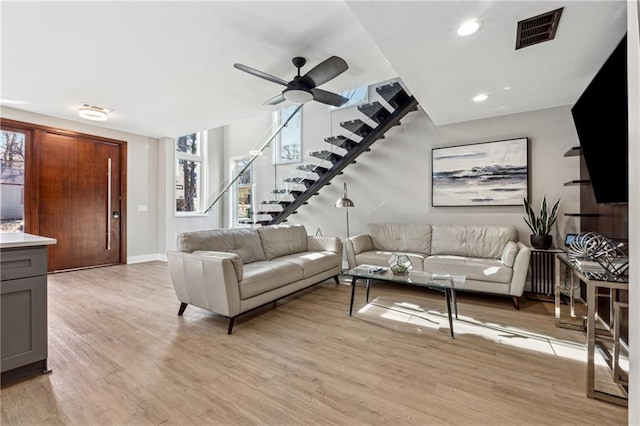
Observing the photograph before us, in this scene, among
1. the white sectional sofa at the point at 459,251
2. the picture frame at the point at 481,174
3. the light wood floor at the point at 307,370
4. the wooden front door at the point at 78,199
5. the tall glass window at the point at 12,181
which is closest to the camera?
the light wood floor at the point at 307,370

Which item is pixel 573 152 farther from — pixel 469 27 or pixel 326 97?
pixel 326 97

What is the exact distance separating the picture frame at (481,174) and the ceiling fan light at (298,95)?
8.03 feet

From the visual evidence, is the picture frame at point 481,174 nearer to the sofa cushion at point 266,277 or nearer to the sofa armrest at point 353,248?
the sofa armrest at point 353,248

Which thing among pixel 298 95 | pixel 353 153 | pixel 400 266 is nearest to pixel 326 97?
pixel 298 95

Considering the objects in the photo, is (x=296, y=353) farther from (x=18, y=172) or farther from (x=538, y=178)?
(x=18, y=172)

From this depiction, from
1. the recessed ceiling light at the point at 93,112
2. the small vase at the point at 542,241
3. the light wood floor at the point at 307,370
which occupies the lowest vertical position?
the light wood floor at the point at 307,370

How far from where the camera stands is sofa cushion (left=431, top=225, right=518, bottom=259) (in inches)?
150

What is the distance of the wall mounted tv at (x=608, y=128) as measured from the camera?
1.99 meters

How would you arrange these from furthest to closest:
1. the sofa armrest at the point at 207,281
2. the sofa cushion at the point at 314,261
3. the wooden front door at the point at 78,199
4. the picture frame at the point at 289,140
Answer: the picture frame at the point at 289,140 → the wooden front door at the point at 78,199 → the sofa cushion at the point at 314,261 → the sofa armrest at the point at 207,281

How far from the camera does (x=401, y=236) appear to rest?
448 cm

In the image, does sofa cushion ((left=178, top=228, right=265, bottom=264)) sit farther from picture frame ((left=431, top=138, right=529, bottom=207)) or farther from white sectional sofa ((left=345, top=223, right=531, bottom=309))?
picture frame ((left=431, top=138, right=529, bottom=207))

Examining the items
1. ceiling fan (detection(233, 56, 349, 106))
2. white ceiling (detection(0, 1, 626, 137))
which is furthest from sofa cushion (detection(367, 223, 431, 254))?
ceiling fan (detection(233, 56, 349, 106))

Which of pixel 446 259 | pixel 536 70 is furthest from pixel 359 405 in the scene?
pixel 536 70

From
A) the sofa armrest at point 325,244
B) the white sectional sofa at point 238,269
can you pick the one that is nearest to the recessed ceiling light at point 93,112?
the white sectional sofa at point 238,269
